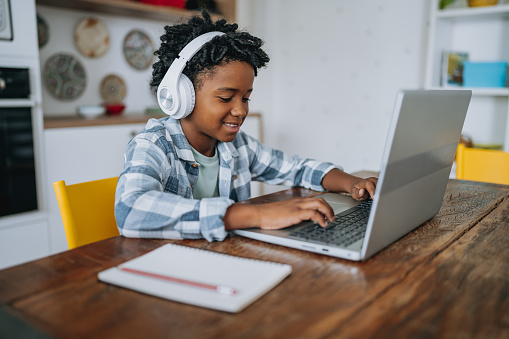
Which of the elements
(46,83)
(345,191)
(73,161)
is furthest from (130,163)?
(46,83)

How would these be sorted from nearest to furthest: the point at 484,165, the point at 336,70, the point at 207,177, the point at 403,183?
the point at 403,183, the point at 207,177, the point at 484,165, the point at 336,70

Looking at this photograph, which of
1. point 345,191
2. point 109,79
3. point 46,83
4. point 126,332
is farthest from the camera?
point 109,79

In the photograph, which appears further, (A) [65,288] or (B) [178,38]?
(B) [178,38]

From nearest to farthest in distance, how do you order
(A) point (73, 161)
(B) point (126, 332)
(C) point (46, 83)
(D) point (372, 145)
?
(B) point (126, 332)
(A) point (73, 161)
(C) point (46, 83)
(D) point (372, 145)

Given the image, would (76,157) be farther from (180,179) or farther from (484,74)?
(484,74)

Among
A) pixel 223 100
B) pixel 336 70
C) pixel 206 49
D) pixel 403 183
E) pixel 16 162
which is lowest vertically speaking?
pixel 16 162

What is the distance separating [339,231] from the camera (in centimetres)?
85

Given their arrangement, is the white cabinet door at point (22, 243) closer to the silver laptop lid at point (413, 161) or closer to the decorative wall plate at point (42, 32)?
the decorative wall plate at point (42, 32)

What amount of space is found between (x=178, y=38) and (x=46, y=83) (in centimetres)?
161

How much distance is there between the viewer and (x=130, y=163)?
0.98m

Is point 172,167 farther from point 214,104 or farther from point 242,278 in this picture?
point 242,278

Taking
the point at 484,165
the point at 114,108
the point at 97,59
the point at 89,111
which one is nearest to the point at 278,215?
the point at 484,165

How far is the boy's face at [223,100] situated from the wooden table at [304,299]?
17.8 inches

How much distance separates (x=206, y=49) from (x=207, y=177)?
37 cm
